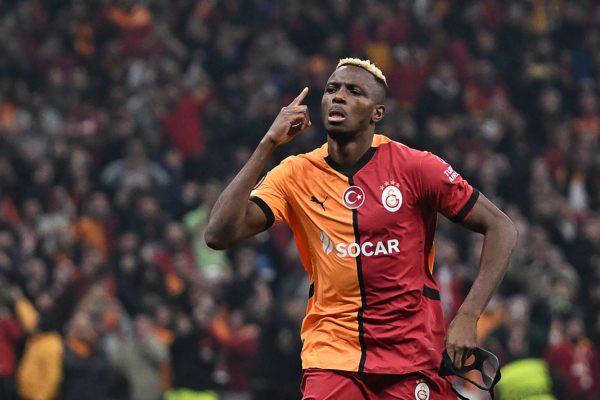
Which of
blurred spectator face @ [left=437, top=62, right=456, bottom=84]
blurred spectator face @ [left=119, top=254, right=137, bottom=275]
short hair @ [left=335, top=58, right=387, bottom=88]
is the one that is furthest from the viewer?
blurred spectator face @ [left=437, top=62, right=456, bottom=84]

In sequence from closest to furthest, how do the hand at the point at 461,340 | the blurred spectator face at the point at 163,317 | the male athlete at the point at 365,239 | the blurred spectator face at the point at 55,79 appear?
the hand at the point at 461,340 → the male athlete at the point at 365,239 → the blurred spectator face at the point at 163,317 → the blurred spectator face at the point at 55,79

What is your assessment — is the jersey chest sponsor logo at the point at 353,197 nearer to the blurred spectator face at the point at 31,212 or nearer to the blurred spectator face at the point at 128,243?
the blurred spectator face at the point at 128,243

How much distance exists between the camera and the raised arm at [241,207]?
4.59m

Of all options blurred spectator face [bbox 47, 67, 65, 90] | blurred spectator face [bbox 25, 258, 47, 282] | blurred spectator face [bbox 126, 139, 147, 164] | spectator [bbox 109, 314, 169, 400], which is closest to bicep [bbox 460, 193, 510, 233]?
spectator [bbox 109, 314, 169, 400]

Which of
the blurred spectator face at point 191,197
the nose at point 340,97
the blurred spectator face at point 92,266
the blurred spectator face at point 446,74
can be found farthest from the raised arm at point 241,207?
the blurred spectator face at point 446,74

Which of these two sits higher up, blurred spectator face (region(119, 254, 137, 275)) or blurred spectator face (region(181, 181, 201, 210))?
blurred spectator face (region(181, 181, 201, 210))

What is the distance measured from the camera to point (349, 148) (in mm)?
4910

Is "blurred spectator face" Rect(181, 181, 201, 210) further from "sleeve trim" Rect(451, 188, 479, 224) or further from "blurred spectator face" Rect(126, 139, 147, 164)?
"sleeve trim" Rect(451, 188, 479, 224)

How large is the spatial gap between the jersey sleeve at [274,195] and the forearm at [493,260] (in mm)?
1035

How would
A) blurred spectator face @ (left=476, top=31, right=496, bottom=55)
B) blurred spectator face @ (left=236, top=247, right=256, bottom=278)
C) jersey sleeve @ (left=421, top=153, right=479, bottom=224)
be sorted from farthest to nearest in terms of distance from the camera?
blurred spectator face @ (left=476, top=31, right=496, bottom=55), blurred spectator face @ (left=236, top=247, right=256, bottom=278), jersey sleeve @ (left=421, top=153, right=479, bottom=224)

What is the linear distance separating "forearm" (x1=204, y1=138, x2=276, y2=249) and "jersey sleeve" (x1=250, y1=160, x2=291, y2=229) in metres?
0.17

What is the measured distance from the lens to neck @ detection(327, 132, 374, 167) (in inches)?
193

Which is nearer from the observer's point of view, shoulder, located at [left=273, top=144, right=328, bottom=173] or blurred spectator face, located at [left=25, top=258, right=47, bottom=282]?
shoulder, located at [left=273, top=144, right=328, bottom=173]

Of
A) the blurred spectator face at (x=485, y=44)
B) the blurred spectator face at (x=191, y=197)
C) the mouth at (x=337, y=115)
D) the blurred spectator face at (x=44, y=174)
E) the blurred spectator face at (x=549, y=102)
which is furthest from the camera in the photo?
the blurred spectator face at (x=485, y=44)
